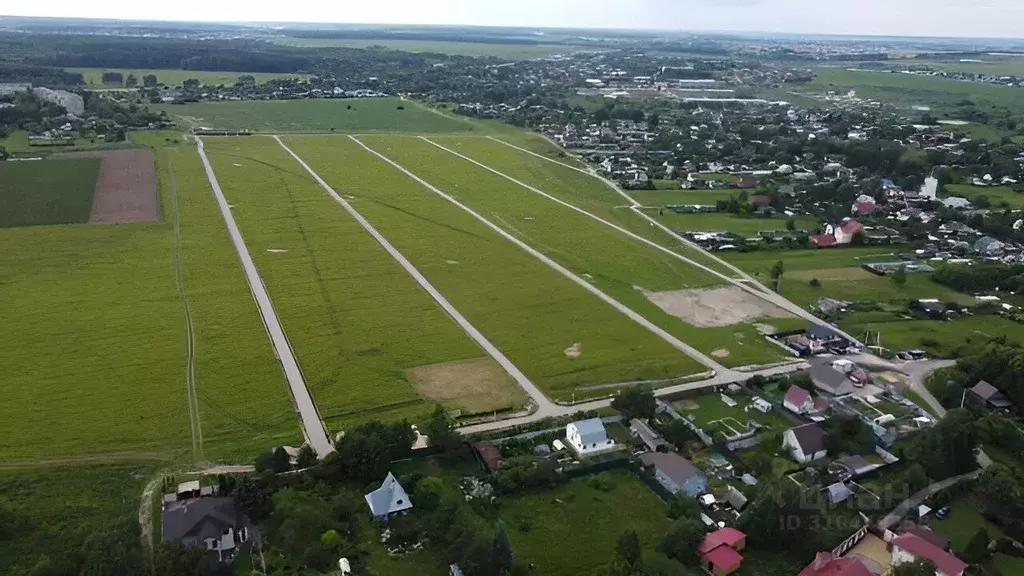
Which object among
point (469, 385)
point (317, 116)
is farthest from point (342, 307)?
point (317, 116)

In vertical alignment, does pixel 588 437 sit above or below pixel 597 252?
below

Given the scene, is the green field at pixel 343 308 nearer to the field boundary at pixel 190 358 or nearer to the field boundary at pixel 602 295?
the field boundary at pixel 190 358

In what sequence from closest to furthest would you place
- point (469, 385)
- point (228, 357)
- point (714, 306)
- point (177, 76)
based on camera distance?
point (469, 385) < point (228, 357) < point (714, 306) < point (177, 76)

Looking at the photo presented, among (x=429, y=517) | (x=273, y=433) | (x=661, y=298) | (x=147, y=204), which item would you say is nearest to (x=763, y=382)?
(x=661, y=298)

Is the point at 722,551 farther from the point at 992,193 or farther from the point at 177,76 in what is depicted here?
the point at 177,76

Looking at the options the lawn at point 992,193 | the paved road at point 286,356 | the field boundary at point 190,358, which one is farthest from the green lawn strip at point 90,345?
the lawn at point 992,193

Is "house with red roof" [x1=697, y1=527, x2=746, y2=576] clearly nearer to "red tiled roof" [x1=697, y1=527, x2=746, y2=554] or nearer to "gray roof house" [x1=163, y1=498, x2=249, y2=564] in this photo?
"red tiled roof" [x1=697, y1=527, x2=746, y2=554]

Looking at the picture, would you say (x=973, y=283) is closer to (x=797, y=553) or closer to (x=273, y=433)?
(x=797, y=553)
